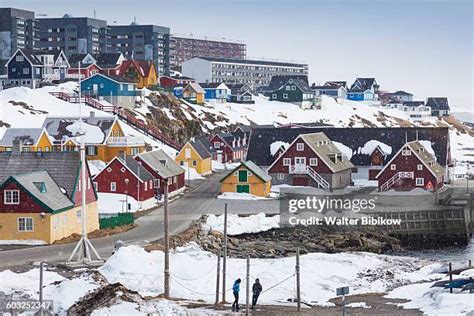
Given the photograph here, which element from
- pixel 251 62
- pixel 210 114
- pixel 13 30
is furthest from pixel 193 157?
pixel 251 62

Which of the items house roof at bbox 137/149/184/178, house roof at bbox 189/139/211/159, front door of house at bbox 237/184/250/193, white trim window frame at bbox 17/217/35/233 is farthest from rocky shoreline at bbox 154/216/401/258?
house roof at bbox 189/139/211/159

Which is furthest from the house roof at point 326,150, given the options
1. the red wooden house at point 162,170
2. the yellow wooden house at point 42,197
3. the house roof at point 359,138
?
the yellow wooden house at point 42,197

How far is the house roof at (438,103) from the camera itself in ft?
518

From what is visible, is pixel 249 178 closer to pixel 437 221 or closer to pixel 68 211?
pixel 437 221

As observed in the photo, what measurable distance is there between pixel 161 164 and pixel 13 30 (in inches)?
3597

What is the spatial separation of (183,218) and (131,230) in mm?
4818

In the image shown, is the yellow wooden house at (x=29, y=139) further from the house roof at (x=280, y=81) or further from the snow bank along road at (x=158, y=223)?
the house roof at (x=280, y=81)

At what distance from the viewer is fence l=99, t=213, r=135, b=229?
140 feet

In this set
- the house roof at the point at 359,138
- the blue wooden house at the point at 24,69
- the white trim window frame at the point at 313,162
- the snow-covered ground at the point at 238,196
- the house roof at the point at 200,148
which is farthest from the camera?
the blue wooden house at the point at 24,69

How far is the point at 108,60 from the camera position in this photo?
111m

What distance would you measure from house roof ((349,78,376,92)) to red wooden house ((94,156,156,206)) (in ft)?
365

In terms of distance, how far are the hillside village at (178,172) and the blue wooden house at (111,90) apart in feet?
0.45

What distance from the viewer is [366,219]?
160 feet

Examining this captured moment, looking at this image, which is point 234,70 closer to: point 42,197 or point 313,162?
point 313,162
